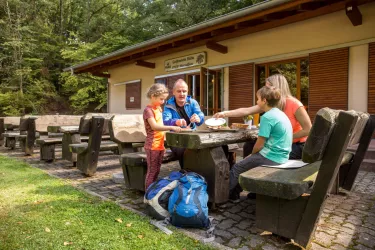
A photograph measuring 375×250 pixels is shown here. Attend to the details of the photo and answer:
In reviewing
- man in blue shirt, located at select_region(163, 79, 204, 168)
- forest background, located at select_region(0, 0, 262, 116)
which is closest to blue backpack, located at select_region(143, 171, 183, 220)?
man in blue shirt, located at select_region(163, 79, 204, 168)

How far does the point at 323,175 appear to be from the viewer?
1.98 metres

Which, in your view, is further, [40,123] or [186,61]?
[186,61]

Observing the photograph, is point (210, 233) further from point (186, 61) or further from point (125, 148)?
point (186, 61)

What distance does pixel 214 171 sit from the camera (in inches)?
109

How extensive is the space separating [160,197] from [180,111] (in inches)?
47.8

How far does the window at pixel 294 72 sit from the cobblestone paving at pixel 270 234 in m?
3.46

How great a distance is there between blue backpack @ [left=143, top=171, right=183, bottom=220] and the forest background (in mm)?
14667

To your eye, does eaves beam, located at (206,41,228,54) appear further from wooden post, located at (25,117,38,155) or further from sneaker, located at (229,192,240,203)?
sneaker, located at (229,192,240,203)

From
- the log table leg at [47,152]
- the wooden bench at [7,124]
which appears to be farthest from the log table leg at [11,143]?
the log table leg at [47,152]

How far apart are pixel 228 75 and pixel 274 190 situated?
22.9 feet

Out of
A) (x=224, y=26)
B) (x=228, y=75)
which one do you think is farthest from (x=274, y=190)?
(x=228, y=75)

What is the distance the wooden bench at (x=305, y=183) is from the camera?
1.83 meters

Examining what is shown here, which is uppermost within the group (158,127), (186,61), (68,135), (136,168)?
(186,61)

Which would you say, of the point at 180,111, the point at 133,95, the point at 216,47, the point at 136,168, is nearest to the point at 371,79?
the point at 216,47
